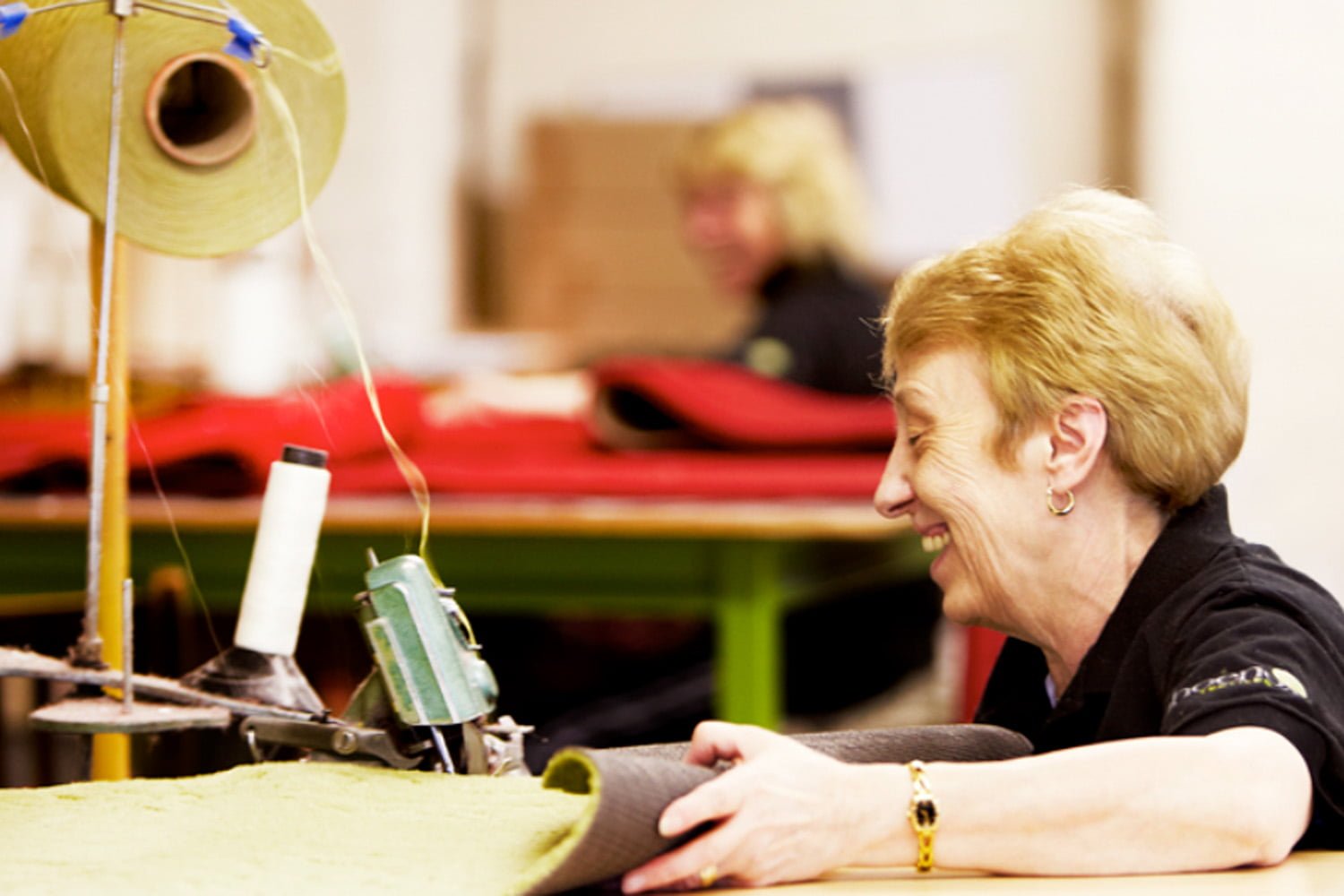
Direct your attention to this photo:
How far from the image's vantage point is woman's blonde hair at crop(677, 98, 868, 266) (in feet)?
10.9

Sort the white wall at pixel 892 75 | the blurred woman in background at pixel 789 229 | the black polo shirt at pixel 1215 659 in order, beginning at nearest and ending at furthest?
the black polo shirt at pixel 1215 659 < the blurred woman in background at pixel 789 229 < the white wall at pixel 892 75

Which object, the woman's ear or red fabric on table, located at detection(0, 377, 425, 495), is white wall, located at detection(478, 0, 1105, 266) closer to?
red fabric on table, located at detection(0, 377, 425, 495)

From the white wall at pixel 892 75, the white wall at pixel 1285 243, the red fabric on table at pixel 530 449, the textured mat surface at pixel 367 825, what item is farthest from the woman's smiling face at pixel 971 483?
the white wall at pixel 892 75

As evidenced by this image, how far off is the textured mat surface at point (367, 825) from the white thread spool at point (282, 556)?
0.33 ft

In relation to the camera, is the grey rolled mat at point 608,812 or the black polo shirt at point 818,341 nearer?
the grey rolled mat at point 608,812

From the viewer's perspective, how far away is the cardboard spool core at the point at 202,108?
3.74 feet

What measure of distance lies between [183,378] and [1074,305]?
98.1 inches

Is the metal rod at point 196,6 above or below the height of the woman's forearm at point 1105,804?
above

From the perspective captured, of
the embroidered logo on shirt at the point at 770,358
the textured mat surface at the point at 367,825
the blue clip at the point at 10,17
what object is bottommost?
the textured mat surface at the point at 367,825

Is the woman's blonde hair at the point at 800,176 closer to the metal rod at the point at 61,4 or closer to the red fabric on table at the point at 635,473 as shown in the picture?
the red fabric on table at the point at 635,473

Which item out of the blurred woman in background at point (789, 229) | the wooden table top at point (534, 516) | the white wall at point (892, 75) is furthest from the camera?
the white wall at point (892, 75)

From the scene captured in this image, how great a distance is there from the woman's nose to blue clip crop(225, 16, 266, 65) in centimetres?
54

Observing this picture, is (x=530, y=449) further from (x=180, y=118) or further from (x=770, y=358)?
(x=180, y=118)

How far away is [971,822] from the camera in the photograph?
0.88m
